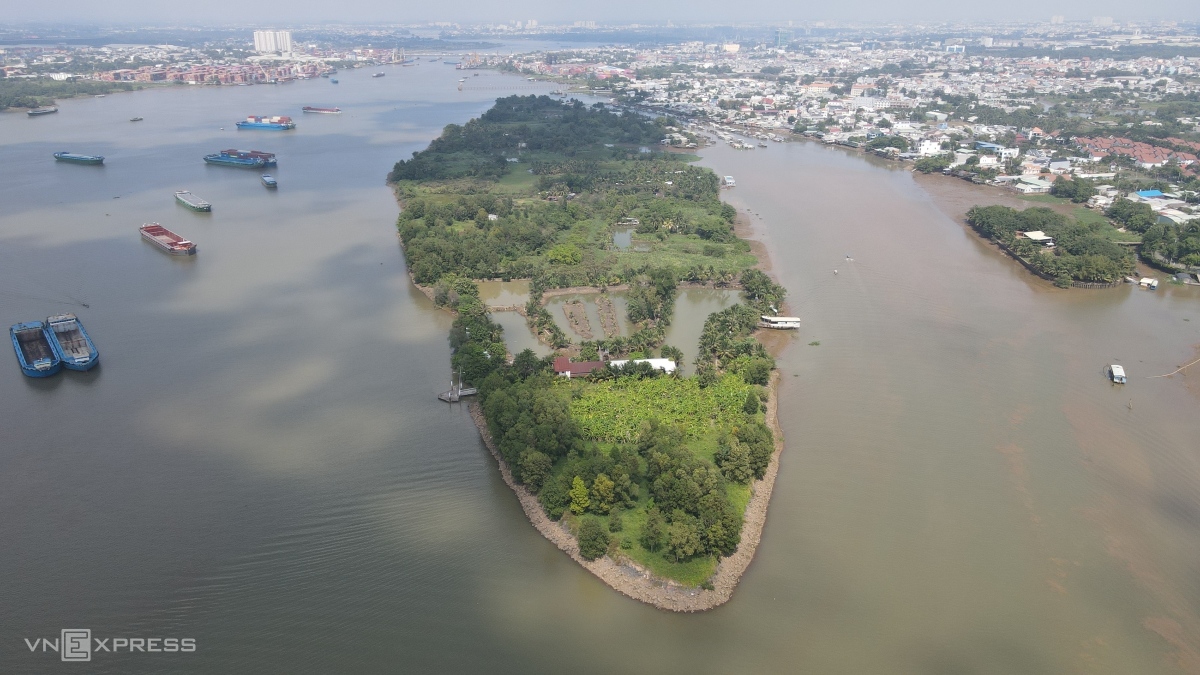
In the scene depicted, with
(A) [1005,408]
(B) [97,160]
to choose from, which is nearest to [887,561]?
(A) [1005,408]

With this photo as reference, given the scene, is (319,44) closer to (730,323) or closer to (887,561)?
(730,323)

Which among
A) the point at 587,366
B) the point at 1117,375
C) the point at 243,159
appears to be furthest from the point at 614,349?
the point at 243,159

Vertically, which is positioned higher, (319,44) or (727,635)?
(319,44)

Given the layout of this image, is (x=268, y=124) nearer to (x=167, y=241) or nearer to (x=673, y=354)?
(x=167, y=241)

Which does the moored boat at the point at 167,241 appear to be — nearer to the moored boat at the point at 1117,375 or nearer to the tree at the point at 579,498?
the tree at the point at 579,498

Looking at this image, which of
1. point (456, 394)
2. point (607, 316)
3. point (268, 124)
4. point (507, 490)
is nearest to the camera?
point (507, 490)

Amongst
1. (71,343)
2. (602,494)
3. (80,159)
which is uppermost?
(80,159)

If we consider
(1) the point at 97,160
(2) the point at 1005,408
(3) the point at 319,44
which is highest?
(3) the point at 319,44

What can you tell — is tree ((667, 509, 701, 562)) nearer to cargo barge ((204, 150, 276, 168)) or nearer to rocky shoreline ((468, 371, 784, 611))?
rocky shoreline ((468, 371, 784, 611))
